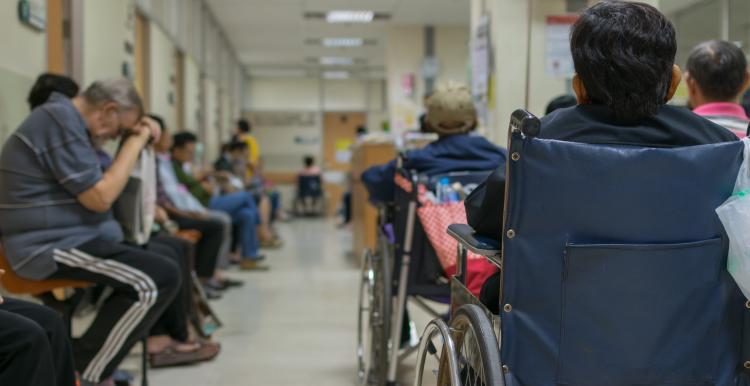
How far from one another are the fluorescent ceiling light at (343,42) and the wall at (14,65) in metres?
8.67

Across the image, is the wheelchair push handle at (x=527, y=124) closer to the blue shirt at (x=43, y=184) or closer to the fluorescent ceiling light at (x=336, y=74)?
the blue shirt at (x=43, y=184)

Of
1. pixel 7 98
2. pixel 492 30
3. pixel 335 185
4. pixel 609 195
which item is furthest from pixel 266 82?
pixel 609 195

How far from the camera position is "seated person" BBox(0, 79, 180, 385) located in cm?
241

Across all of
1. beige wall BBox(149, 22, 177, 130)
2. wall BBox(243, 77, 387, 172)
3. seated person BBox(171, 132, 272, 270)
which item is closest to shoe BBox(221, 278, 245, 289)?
seated person BBox(171, 132, 272, 270)

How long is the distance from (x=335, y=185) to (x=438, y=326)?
1408 centimetres

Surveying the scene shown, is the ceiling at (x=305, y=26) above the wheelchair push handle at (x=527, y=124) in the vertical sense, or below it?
above

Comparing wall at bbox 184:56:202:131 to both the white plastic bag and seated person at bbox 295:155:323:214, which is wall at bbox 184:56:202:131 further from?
the white plastic bag

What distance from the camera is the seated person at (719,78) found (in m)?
2.50

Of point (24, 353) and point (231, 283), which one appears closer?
point (24, 353)

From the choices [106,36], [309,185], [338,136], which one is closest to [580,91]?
[106,36]

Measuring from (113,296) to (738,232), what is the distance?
200cm

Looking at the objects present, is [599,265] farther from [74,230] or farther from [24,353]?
[74,230]

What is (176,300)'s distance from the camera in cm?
317

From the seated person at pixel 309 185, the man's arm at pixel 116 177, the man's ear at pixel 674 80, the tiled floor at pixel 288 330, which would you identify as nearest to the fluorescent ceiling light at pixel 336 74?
the seated person at pixel 309 185
